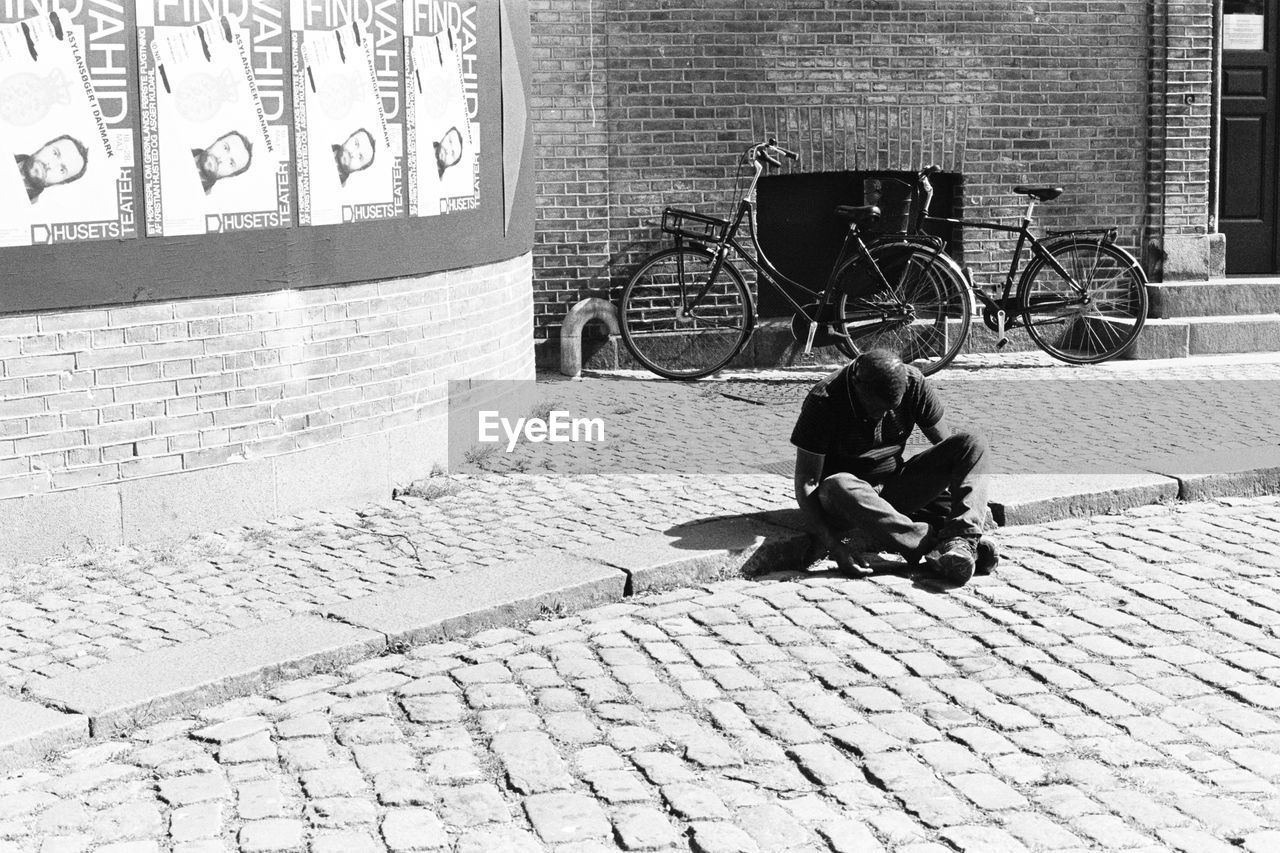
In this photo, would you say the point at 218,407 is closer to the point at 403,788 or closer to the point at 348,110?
the point at 348,110

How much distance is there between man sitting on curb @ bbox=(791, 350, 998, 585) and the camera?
21.9 ft

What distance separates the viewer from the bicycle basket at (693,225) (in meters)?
11.3

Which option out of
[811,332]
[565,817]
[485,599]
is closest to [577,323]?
[811,332]

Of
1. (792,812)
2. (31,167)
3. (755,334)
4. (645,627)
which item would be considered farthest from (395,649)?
(755,334)

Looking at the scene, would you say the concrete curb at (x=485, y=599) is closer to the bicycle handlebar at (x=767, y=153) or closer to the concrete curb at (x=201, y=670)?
the concrete curb at (x=201, y=670)

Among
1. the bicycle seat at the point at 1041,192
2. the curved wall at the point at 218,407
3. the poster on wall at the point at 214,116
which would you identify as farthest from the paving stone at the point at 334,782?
the bicycle seat at the point at 1041,192

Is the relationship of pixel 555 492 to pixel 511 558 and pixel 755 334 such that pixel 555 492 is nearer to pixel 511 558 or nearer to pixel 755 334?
pixel 511 558

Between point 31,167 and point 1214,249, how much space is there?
30.1ft

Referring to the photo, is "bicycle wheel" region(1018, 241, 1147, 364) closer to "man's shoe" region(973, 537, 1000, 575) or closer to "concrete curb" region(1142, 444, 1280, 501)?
"concrete curb" region(1142, 444, 1280, 501)

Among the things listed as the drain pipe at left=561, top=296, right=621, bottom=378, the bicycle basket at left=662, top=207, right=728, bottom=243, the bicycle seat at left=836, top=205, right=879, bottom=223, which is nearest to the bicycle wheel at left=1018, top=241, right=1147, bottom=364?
the bicycle seat at left=836, top=205, right=879, bottom=223

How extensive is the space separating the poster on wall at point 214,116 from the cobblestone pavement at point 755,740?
246 centimetres

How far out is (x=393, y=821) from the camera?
443 centimetres

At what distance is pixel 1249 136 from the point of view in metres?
13.2

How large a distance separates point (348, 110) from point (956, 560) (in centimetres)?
355
